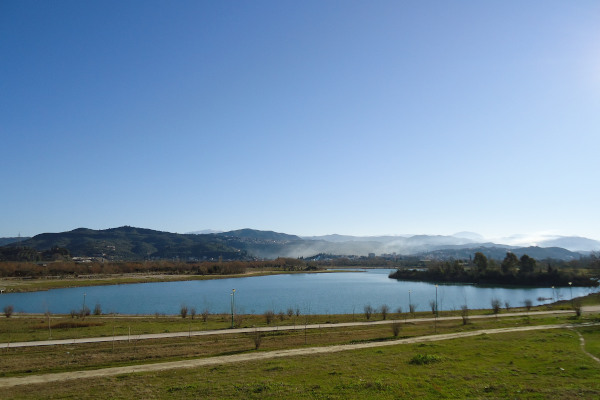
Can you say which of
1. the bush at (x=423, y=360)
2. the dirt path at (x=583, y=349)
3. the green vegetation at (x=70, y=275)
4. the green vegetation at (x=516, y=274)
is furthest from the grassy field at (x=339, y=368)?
the green vegetation at (x=70, y=275)

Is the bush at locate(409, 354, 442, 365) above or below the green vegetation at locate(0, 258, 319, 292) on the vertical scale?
above

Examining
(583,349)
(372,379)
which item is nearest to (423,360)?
(372,379)

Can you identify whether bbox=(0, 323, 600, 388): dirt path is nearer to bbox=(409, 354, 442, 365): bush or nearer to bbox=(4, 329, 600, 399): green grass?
bbox=(4, 329, 600, 399): green grass

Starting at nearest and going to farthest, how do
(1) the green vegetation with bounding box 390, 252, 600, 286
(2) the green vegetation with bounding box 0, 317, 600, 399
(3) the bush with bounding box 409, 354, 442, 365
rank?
(2) the green vegetation with bounding box 0, 317, 600, 399
(3) the bush with bounding box 409, 354, 442, 365
(1) the green vegetation with bounding box 390, 252, 600, 286

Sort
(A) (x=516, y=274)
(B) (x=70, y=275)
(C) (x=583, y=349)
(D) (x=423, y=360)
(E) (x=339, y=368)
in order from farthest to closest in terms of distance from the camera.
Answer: (B) (x=70, y=275)
(A) (x=516, y=274)
(C) (x=583, y=349)
(D) (x=423, y=360)
(E) (x=339, y=368)

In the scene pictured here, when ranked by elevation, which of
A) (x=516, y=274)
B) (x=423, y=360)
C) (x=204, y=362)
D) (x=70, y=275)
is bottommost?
(x=70, y=275)

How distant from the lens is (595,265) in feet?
502

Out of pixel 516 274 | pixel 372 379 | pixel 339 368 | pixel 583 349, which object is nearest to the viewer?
pixel 372 379

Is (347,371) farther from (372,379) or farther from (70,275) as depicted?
(70,275)

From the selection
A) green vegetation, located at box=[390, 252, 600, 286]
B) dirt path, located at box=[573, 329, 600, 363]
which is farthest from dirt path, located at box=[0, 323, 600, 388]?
green vegetation, located at box=[390, 252, 600, 286]

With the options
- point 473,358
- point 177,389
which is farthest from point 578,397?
point 177,389

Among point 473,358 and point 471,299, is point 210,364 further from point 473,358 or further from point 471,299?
point 471,299

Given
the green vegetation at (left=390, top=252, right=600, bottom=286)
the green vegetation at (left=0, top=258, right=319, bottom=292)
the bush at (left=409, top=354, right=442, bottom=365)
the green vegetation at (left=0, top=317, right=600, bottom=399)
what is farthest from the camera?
the green vegetation at (left=0, top=258, right=319, bottom=292)

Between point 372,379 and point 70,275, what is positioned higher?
point 372,379
